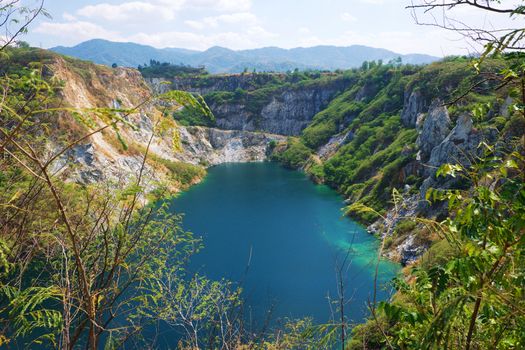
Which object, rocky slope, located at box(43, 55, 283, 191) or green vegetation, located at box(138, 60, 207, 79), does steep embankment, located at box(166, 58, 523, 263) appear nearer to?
rocky slope, located at box(43, 55, 283, 191)

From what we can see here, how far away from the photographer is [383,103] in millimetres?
80375

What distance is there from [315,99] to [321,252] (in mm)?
80666

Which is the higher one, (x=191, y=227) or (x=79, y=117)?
(x=79, y=117)

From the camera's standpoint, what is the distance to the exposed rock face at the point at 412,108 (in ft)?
210

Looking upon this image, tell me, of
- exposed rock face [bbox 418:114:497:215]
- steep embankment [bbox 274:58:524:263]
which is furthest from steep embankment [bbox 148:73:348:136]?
exposed rock face [bbox 418:114:497:215]

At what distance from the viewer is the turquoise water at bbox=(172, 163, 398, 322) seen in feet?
93.8

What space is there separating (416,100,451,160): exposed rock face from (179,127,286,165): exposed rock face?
53987 mm

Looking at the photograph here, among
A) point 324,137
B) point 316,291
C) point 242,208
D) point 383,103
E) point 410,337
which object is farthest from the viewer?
point 324,137

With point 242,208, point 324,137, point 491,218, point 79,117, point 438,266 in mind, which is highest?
point 79,117

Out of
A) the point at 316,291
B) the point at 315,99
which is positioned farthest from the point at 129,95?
the point at 316,291

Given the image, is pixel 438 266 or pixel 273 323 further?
pixel 273 323

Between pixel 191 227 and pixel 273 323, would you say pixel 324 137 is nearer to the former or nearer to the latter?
pixel 191 227

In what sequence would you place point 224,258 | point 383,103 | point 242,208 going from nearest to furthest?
point 224,258
point 242,208
point 383,103

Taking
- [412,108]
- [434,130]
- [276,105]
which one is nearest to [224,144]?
[276,105]
